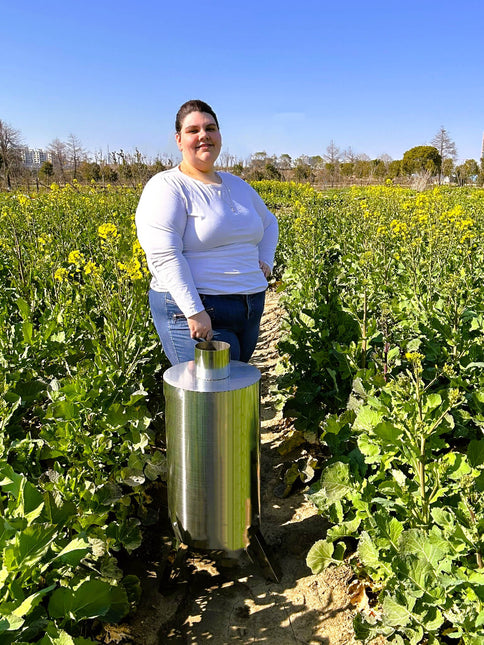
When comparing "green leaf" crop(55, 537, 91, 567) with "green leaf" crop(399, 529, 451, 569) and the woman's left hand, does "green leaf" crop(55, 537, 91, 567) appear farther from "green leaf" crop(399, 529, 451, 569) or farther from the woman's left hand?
the woman's left hand

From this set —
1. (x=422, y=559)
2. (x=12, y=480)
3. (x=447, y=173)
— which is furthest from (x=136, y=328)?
(x=447, y=173)

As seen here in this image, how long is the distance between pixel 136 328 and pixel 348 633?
2.16 metres

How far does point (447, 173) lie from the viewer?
40031 millimetres

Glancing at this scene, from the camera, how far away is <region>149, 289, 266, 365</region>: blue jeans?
8.23 feet

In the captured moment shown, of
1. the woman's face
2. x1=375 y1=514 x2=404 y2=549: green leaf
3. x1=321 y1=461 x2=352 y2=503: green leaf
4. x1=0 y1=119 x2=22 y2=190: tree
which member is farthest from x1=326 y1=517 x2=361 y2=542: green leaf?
x1=0 y1=119 x2=22 y2=190: tree

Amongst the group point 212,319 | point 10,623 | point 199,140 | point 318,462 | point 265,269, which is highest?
point 199,140

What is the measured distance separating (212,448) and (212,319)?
2.14ft

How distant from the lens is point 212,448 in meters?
2.17

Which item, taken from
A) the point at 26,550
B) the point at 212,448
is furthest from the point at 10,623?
the point at 212,448

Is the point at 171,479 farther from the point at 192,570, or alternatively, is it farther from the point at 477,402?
the point at 477,402

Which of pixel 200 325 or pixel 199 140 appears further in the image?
pixel 199 140

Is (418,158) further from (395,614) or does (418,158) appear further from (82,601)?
(82,601)

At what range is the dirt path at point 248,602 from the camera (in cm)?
219

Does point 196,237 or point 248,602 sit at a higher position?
point 196,237
